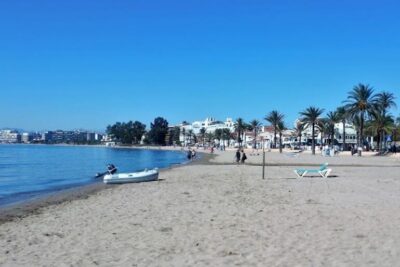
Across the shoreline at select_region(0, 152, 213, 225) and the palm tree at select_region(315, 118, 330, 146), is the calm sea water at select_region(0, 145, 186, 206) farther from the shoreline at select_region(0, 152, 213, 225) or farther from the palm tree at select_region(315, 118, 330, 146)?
the palm tree at select_region(315, 118, 330, 146)

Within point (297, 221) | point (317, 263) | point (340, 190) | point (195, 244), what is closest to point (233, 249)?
point (195, 244)

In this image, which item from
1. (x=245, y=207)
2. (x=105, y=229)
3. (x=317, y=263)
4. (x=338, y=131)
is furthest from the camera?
(x=338, y=131)

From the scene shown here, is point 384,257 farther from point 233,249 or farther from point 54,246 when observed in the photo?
point 54,246

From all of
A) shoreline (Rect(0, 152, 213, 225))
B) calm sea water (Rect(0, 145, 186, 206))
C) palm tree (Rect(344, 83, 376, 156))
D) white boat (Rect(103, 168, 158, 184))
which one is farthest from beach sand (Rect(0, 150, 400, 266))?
palm tree (Rect(344, 83, 376, 156))

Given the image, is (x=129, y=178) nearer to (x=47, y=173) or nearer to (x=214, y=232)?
(x=214, y=232)

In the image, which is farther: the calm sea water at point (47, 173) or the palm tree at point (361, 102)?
the palm tree at point (361, 102)

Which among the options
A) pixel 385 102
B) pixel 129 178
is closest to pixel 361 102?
pixel 385 102

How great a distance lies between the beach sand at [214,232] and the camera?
8.55 m

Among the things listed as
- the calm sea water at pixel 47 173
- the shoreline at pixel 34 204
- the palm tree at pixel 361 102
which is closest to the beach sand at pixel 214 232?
the shoreline at pixel 34 204

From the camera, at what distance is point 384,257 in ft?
27.4

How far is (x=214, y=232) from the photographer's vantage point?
36.2ft

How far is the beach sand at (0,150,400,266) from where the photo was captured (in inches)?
337

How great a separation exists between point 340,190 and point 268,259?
516 inches

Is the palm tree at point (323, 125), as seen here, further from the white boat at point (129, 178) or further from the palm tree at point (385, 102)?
the white boat at point (129, 178)
